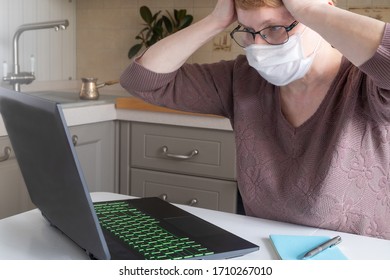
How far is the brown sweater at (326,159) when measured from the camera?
3.76ft

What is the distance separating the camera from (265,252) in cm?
94

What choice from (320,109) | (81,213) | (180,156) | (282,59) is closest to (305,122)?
(320,109)

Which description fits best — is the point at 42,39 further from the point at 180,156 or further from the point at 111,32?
the point at 180,156

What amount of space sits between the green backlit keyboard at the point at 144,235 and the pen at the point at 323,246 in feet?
0.51

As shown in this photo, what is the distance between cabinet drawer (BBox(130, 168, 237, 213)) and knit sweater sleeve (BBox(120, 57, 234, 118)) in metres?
0.89

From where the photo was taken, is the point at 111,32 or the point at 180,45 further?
the point at 111,32

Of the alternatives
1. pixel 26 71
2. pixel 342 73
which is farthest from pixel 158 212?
pixel 26 71

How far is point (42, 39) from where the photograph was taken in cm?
287

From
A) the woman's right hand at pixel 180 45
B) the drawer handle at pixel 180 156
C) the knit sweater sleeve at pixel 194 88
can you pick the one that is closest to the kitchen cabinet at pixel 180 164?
the drawer handle at pixel 180 156

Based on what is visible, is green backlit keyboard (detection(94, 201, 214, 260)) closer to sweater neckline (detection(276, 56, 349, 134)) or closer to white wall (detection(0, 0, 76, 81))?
sweater neckline (detection(276, 56, 349, 134))

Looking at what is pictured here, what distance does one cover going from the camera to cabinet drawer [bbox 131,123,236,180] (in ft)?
7.45

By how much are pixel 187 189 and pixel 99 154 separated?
0.43 meters
